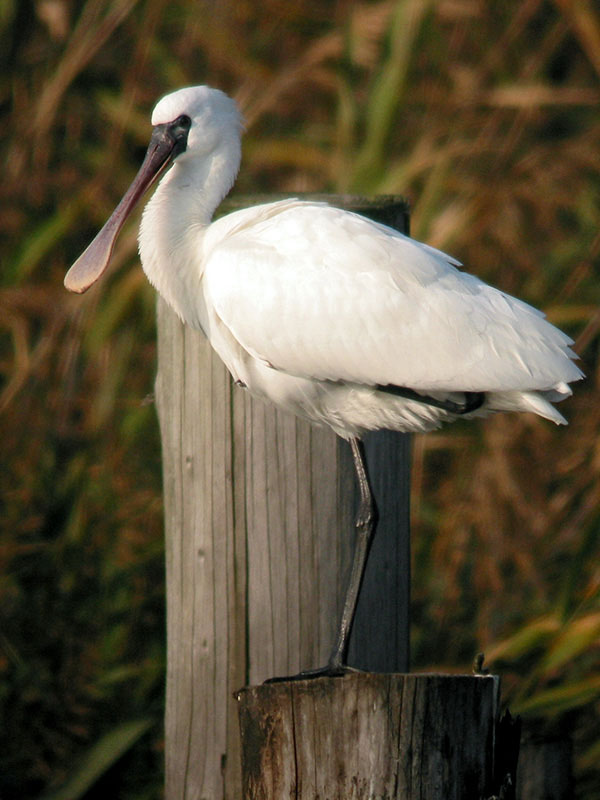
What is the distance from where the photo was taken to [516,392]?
3266 millimetres

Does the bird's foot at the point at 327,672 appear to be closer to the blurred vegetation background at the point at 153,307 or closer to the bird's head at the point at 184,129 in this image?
the blurred vegetation background at the point at 153,307

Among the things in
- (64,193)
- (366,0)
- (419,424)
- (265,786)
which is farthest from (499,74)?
(265,786)

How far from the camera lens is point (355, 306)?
3.37m

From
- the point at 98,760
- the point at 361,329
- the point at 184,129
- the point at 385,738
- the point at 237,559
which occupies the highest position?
the point at 184,129

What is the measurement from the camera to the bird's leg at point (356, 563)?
3.07 meters

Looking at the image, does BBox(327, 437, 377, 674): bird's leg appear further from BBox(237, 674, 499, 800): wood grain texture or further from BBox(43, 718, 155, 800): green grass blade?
BBox(43, 718, 155, 800): green grass blade

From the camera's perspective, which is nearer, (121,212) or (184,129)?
(184,129)

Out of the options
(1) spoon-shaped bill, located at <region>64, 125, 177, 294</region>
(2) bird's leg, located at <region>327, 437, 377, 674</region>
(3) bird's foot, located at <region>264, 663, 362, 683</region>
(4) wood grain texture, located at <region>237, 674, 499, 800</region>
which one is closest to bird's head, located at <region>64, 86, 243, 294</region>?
(1) spoon-shaped bill, located at <region>64, 125, 177, 294</region>

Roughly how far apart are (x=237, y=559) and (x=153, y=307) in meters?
2.54

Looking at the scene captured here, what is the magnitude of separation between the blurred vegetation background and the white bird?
1178 mm

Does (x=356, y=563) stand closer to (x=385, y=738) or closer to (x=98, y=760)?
(x=385, y=738)

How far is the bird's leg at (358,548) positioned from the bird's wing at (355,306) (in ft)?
0.77

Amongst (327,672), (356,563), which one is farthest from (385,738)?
(356,563)

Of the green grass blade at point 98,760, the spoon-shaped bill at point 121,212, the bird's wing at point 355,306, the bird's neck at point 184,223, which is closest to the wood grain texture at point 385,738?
the bird's wing at point 355,306
